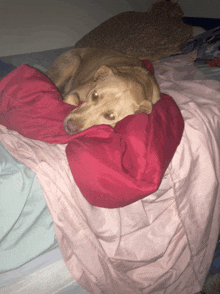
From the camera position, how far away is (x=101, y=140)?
1.13 metres

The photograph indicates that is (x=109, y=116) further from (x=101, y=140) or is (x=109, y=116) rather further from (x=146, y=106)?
(x=101, y=140)

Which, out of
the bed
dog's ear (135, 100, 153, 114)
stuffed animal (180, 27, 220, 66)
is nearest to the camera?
the bed

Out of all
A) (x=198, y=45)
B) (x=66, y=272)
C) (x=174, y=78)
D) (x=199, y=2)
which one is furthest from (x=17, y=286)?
(x=199, y=2)

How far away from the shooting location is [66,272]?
1067 millimetres

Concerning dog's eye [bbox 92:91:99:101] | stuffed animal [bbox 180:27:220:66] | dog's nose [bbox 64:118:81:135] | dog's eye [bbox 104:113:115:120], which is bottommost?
dog's eye [bbox 104:113:115:120]

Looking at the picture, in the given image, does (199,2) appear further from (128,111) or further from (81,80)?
(128,111)

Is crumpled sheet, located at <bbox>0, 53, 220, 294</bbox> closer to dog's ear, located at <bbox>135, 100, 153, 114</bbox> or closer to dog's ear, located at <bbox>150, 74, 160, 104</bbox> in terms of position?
dog's ear, located at <bbox>150, 74, 160, 104</bbox>

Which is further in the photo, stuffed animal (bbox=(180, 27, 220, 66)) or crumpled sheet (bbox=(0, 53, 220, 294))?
stuffed animal (bbox=(180, 27, 220, 66))

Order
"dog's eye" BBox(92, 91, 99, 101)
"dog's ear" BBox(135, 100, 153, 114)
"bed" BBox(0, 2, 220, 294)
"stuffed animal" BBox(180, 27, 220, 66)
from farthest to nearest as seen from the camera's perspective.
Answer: "stuffed animal" BBox(180, 27, 220, 66) < "dog's eye" BBox(92, 91, 99, 101) < "dog's ear" BBox(135, 100, 153, 114) < "bed" BBox(0, 2, 220, 294)

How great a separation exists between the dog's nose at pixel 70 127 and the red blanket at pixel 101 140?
0.11 feet

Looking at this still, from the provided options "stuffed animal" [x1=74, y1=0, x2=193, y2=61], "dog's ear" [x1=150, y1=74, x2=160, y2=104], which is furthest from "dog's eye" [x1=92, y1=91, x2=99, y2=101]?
"stuffed animal" [x1=74, y1=0, x2=193, y2=61]

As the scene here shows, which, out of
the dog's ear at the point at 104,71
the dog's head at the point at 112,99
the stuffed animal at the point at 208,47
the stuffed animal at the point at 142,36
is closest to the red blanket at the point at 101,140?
the dog's head at the point at 112,99

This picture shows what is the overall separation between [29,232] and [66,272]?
29 cm

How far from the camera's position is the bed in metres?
0.98
